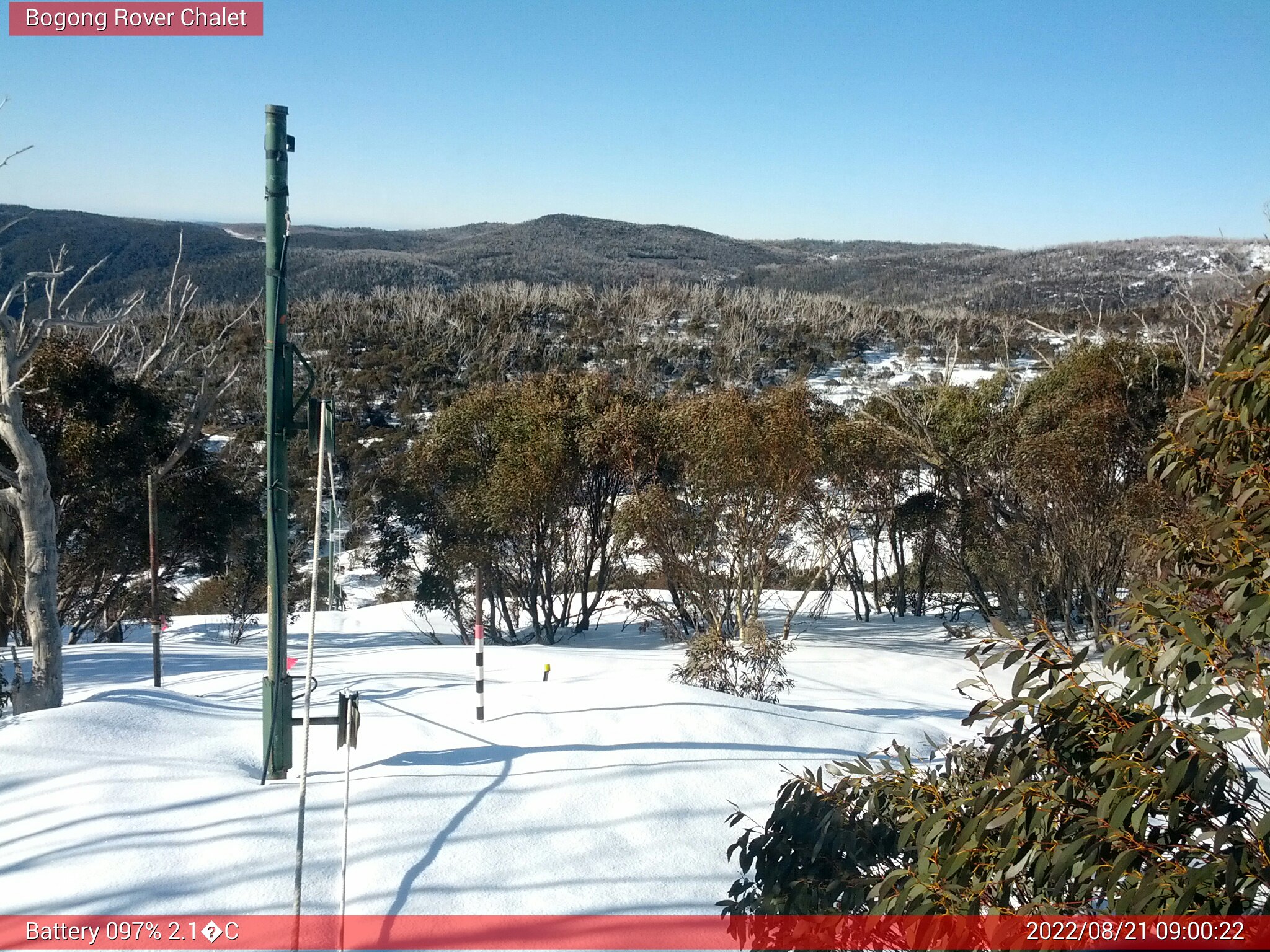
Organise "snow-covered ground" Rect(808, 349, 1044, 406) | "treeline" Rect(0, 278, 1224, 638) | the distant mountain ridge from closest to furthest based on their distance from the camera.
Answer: "treeline" Rect(0, 278, 1224, 638), "snow-covered ground" Rect(808, 349, 1044, 406), the distant mountain ridge

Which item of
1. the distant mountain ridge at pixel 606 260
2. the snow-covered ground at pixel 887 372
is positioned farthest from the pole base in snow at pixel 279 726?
the distant mountain ridge at pixel 606 260

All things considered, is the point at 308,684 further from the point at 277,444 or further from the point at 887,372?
the point at 887,372

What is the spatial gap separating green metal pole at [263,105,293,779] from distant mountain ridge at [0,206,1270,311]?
5274 cm

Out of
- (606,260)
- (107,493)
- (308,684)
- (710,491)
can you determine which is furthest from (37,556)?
(606,260)

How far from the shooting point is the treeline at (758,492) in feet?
45.8

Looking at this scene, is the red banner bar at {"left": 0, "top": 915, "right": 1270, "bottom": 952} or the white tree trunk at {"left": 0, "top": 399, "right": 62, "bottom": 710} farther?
the white tree trunk at {"left": 0, "top": 399, "right": 62, "bottom": 710}

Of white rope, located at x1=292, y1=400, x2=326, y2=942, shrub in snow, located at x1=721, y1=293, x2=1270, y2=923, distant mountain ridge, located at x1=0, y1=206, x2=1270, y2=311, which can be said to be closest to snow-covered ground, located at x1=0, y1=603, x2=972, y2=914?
white rope, located at x1=292, y1=400, x2=326, y2=942

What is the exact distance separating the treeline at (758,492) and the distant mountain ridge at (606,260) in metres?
40.5

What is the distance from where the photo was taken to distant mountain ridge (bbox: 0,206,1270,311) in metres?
65.9

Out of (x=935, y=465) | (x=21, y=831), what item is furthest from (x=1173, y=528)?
(x=935, y=465)

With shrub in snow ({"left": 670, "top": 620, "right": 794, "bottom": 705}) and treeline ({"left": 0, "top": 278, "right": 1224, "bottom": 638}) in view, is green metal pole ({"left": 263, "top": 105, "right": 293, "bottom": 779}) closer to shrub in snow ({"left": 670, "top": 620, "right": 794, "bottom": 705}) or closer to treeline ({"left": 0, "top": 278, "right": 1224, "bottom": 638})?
shrub in snow ({"left": 670, "top": 620, "right": 794, "bottom": 705})

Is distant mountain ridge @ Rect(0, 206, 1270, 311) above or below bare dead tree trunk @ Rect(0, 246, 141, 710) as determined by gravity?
above

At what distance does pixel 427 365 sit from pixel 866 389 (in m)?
17.0

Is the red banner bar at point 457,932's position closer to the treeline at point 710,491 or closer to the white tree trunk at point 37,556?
the white tree trunk at point 37,556
